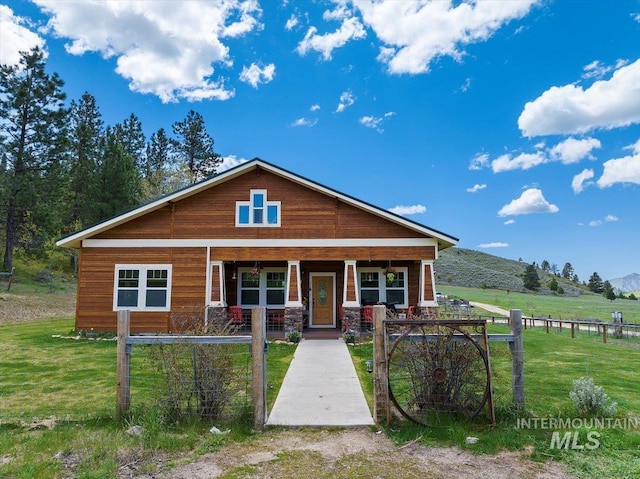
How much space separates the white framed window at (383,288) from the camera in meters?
15.2

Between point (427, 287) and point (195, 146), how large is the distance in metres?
30.1

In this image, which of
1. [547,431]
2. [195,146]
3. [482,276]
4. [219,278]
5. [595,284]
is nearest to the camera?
[547,431]

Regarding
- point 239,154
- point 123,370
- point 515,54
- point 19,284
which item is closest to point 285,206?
point 123,370

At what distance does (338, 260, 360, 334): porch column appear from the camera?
13383mm

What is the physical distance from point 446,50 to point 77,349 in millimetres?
18532

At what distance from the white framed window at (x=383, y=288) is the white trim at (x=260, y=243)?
1.66 metres

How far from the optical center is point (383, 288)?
50.1ft

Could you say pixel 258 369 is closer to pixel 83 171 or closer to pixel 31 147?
pixel 31 147

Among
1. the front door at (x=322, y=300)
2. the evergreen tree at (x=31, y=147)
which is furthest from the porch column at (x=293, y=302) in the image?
the evergreen tree at (x=31, y=147)

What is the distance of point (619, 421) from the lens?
200 inches

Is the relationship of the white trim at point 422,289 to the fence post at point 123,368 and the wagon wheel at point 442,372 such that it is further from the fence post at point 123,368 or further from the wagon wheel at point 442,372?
the fence post at point 123,368

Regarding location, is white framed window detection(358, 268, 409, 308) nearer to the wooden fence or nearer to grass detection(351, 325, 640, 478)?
grass detection(351, 325, 640, 478)

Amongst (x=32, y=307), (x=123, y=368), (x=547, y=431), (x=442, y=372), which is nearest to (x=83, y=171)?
(x=32, y=307)

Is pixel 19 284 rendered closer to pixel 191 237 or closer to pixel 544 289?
pixel 191 237
